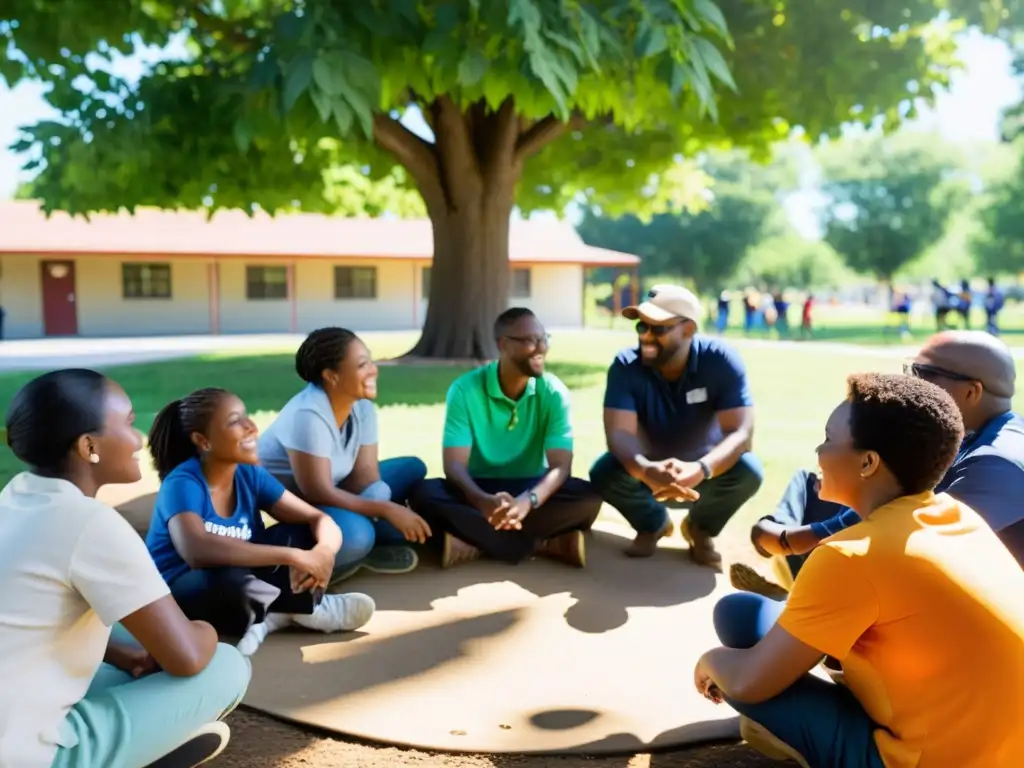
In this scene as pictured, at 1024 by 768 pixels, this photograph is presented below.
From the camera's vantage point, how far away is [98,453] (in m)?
2.34

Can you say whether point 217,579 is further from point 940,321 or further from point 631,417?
point 940,321

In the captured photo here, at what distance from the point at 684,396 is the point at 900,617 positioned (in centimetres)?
297

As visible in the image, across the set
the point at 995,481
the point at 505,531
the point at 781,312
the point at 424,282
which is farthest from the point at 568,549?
the point at 424,282

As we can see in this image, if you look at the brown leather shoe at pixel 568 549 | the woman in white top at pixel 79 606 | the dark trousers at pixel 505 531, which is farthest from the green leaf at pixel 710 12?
the woman in white top at pixel 79 606

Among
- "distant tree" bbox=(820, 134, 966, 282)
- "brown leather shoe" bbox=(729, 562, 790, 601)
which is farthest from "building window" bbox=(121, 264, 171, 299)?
"distant tree" bbox=(820, 134, 966, 282)

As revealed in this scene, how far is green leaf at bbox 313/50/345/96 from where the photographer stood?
5.40 m

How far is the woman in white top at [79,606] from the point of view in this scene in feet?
7.14

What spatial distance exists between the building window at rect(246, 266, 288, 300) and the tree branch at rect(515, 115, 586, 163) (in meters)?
18.3

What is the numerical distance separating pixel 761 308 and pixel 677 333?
105ft

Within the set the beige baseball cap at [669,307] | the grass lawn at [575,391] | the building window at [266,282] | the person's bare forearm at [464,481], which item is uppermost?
the building window at [266,282]

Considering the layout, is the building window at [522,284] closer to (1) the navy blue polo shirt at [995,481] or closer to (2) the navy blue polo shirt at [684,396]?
(2) the navy blue polo shirt at [684,396]

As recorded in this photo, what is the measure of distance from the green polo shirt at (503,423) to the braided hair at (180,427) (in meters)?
1.51

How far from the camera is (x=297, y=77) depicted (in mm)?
5395

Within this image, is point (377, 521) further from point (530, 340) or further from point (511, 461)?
point (530, 340)
